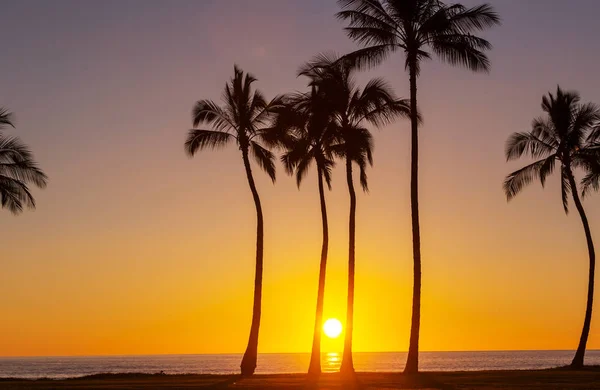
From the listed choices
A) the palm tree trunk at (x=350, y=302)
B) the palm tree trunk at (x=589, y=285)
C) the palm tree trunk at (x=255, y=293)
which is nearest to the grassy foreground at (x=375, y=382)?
the palm tree trunk at (x=350, y=302)

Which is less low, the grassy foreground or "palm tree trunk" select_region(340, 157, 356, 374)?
"palm tree trunk" select_region(340, 157, 356, 374)

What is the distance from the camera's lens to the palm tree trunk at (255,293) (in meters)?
44.0

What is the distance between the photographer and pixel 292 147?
1791 inches

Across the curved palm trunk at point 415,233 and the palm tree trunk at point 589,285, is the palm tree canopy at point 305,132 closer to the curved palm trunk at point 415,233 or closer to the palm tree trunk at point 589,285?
the curved palm trunk at point 415,233

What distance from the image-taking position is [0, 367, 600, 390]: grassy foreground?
33375 mm

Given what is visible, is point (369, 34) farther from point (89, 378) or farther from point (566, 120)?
point (89, 378)

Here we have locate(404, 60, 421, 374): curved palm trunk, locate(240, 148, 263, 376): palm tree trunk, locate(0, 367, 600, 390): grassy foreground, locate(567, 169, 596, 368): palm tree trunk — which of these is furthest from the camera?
locate(567, 169, 596, 368): palm tree trunk

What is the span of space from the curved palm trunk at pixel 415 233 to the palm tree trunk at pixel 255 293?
347 inches

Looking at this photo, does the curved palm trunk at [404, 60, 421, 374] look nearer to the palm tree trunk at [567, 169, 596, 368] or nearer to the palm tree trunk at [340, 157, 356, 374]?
the palm tree trunk at [340, 157, 356, 374]

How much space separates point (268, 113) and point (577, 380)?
2063 cm

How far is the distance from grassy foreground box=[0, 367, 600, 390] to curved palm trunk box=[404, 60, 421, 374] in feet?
3.27

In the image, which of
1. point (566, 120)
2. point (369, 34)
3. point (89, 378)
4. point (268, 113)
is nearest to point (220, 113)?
point (268, 113)

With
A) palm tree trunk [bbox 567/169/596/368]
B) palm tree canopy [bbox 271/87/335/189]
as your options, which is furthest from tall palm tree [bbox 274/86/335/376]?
palm tree trunk [bbox 567/169/596/368]

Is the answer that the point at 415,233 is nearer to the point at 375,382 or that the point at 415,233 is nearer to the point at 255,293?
the point at 375,382
